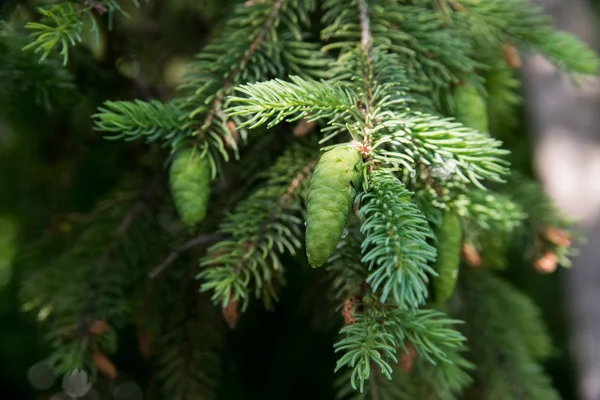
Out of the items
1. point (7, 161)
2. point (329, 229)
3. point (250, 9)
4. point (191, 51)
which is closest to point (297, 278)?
point (191, 51)

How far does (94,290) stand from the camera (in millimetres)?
791

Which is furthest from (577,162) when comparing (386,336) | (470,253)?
(386,336)

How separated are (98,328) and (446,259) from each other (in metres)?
0.45

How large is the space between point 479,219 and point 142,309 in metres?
0.47

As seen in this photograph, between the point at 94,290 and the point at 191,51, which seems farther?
the point at 191,51

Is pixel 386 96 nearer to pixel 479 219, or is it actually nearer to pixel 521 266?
pixel 479 219

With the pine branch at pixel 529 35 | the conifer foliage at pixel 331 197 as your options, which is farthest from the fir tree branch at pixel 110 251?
the pine branch at pixel 529 35

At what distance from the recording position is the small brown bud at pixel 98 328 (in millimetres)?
750

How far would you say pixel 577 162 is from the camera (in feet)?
5.23

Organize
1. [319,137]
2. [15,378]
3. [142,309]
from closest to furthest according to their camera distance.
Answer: [319,137] < [142,309] < [15,378]

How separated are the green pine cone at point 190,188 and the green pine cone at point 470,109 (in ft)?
0.98

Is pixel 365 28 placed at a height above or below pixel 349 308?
above

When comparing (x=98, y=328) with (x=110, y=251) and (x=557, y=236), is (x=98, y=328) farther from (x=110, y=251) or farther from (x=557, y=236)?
(x=557, y=236)

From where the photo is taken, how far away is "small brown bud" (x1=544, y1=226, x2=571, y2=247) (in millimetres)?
838
